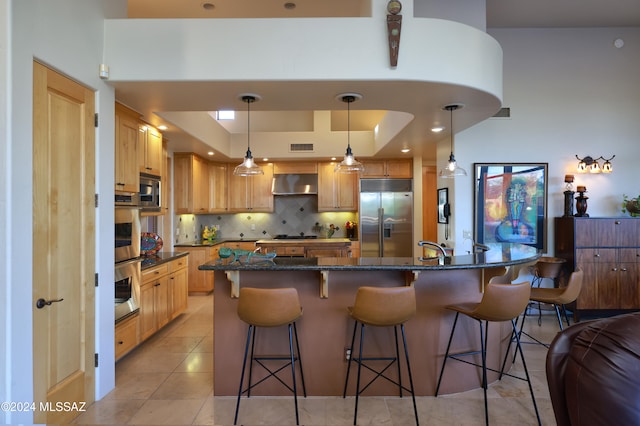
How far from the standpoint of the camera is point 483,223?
4.60m

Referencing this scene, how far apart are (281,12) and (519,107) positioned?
3.31m

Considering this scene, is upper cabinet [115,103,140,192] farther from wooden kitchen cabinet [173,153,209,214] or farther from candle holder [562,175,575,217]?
candle holder [562,175,575,217]

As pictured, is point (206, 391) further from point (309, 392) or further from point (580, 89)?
point (580, 89)

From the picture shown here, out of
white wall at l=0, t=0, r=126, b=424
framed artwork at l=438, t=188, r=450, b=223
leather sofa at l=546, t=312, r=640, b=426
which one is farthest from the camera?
framed artwork at l=438, t=188, r=450, b=223

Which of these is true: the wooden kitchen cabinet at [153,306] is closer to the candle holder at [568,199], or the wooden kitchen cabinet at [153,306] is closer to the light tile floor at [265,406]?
the light tile floor at [265,406]

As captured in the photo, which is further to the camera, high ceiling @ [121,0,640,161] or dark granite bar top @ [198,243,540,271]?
high ceiling @ [121,0,640,161]

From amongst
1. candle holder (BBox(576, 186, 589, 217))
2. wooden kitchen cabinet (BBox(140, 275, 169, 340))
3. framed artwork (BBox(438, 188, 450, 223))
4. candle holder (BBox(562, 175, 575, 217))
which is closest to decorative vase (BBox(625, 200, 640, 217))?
candle holder (BBox(576, 186, 589, 217))

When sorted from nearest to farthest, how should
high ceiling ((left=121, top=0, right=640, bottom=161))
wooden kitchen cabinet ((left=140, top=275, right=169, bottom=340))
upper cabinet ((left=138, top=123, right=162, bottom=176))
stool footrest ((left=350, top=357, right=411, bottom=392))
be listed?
stool footrest ((left=350, top=357, right=411, bottom=392))
wooden kitchen cabinet ((left=140, top=275, right=169, bottom=340))
upper cabinet ((left=138, top=123, right=162, bottom=176))
high ceiling ((left=121, top=0, right=640, bottom=161))

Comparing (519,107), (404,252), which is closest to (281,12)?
(519,107)

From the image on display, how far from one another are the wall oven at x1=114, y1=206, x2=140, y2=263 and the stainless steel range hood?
11.1 feet

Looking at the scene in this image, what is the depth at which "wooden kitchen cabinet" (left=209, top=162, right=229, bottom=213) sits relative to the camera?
6508 millimetres

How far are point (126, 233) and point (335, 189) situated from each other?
158 inches

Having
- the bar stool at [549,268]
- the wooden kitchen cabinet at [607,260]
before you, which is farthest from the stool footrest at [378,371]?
the wooden kitchen cabinet at [607,260]

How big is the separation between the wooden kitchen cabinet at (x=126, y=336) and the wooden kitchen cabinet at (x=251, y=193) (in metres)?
3.50
